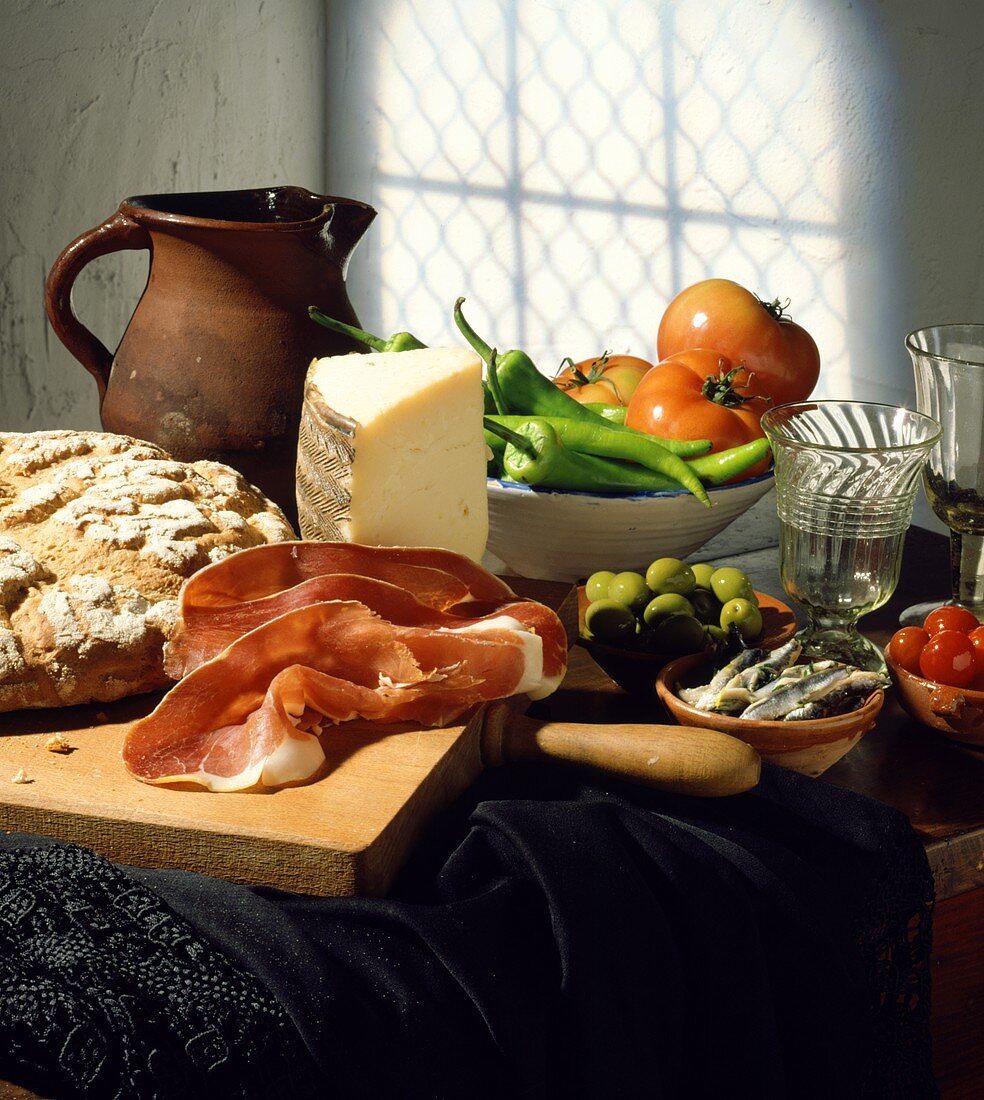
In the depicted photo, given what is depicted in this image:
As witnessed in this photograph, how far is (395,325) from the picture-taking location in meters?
3.26

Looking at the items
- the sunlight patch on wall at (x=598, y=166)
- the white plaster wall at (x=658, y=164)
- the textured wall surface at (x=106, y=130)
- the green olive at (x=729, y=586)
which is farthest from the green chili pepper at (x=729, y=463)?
the sunlight patch on wall at (x=598, y=166)

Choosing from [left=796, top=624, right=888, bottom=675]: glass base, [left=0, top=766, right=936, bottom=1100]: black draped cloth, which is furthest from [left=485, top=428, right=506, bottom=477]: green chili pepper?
[left=0, top=766, right=936, bottom=1100]: black draped cloth

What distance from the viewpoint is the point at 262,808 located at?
0.71 m

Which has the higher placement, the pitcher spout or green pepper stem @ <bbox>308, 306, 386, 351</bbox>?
the pitcher spout

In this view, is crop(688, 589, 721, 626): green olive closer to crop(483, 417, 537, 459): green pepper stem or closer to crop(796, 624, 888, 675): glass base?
crop(796, 624, 888, 675): glass base

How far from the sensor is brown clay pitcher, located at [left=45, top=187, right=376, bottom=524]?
1145mm

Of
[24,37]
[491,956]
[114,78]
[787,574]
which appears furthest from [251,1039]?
[114,78]

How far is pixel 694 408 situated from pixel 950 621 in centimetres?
44

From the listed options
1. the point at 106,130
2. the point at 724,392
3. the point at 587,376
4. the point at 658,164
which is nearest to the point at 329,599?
the point at 724,392

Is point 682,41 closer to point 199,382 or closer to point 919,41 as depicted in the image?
point 919,41

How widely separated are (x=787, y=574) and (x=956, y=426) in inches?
8.2

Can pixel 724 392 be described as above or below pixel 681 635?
above

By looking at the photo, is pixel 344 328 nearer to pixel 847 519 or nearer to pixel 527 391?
pixel 527 391

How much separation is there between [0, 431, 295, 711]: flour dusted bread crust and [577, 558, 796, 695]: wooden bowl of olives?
28 centimetres
